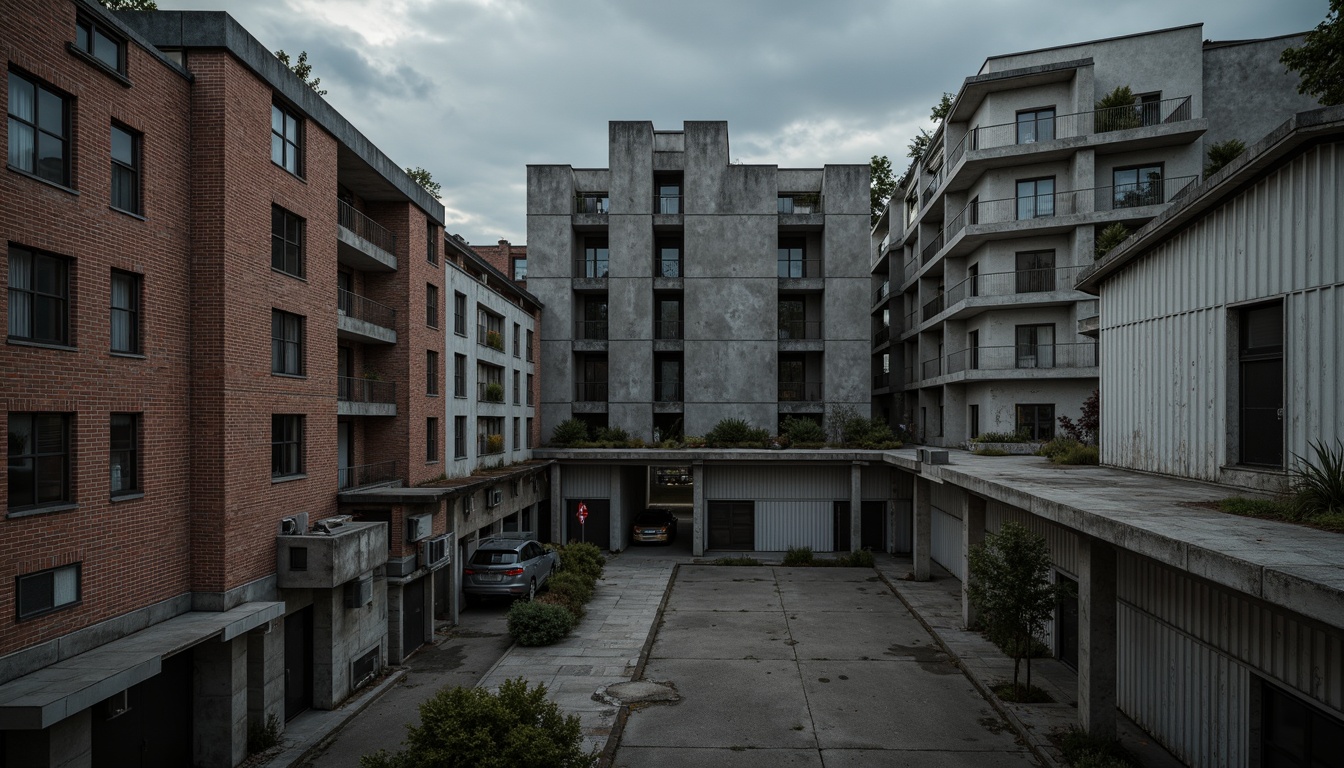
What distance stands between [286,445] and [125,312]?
176 inches

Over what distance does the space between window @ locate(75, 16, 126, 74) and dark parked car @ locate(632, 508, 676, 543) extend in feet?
85.6

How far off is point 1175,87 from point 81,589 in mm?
37491

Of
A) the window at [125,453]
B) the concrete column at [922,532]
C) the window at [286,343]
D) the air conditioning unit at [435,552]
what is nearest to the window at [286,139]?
the window at [286,343]

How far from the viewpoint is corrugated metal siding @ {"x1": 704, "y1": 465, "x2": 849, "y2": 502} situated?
3175 cm

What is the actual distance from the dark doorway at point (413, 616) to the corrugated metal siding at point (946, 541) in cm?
1773

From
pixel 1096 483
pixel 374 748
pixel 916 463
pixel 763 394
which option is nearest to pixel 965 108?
pixel 763 394

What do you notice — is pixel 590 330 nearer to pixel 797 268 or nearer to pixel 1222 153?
pixel 797 268

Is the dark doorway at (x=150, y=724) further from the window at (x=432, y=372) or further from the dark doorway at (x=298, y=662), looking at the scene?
the window at (x=432, y=372)

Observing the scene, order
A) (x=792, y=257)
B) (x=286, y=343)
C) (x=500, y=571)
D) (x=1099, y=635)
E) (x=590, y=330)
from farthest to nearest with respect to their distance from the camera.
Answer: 1. (x=792, y=257)
2. (x=590, y=330)
3. (x=500, y=571)
4. (x=286, y=343)
5. (x=1099, y=635)

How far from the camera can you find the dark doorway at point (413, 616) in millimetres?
18109

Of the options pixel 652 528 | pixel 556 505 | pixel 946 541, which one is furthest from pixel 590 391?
pixel 946 541

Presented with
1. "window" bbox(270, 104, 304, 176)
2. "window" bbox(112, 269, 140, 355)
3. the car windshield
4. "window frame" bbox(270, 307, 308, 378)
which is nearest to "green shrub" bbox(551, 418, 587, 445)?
the car windshield

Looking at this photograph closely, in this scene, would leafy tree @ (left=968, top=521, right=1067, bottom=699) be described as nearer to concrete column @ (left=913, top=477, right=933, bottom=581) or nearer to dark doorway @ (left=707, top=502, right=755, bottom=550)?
concrete column @ (left=913, top=477, right=933, bottom=581)

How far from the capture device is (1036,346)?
1191 inches
